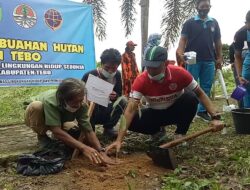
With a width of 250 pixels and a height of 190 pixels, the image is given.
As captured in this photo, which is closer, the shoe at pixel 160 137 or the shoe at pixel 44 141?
the shoe at pixel 44 141

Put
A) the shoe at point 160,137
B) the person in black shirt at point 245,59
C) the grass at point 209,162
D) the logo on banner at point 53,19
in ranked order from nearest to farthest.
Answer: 1. the grass at point 209,162
2. the shoe at point 160,137
3. the person in black shirt at point 245,59
4. the logo on banner at point 53,19

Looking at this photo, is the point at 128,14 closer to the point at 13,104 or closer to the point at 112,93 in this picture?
the point at 13,104

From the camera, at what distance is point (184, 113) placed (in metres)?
4.04

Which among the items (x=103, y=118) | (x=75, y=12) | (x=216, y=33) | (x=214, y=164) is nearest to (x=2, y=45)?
(x=75, y=12)

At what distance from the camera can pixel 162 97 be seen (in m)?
3.91

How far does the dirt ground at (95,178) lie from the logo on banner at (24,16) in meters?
2.81

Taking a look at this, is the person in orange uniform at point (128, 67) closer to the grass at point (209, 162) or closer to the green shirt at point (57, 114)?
the grass at point (209, 162)

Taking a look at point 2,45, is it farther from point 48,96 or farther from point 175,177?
point 175,177

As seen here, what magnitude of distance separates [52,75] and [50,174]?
114 inches

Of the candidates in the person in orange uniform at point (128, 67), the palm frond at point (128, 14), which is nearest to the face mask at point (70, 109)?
the person in orange uniform at point (128, 67)

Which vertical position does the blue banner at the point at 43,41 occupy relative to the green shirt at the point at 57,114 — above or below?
above

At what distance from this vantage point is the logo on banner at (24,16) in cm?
546

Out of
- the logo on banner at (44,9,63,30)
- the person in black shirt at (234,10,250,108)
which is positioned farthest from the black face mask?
the logo on banner at (44,9,63,30)

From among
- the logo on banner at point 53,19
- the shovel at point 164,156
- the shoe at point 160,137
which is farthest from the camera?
the logo on banner at point 53,19
